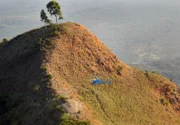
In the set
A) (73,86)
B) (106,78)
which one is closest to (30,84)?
(73,86)

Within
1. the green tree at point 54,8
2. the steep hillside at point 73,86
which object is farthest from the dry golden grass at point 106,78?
the green tree at point 54,8

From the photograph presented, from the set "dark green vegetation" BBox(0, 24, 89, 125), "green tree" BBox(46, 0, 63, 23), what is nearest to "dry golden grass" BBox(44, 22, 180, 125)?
"dark green vegetation" BBox(0, 24, 89, 125)

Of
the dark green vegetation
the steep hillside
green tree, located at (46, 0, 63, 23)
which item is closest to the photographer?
the dark green vegetation

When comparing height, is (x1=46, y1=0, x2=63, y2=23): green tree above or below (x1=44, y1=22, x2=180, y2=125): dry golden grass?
above

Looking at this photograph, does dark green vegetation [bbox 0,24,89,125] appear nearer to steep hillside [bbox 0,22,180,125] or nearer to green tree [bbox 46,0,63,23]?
steep hillside [bbox 0,22,180,125]

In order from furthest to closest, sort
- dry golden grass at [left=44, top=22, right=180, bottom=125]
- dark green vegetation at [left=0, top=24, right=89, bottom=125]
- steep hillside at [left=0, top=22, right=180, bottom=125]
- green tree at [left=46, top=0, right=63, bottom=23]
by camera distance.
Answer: green tree at [left=46, top=0, right=63, bottom=23] → dry golden grass at [left=44, top=22, right=180, bottom=125] → steep hillside at [left=0, top=22, right=180, bottom=125] → dark green vegetation at [left=0, top=24, right=89, bottom=125]

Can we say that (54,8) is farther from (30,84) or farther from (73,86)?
(73,86)

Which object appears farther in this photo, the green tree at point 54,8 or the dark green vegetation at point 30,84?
the green tree at point 54,8

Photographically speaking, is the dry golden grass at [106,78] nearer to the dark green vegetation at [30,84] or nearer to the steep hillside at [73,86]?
the steep hillside at [73,86]
